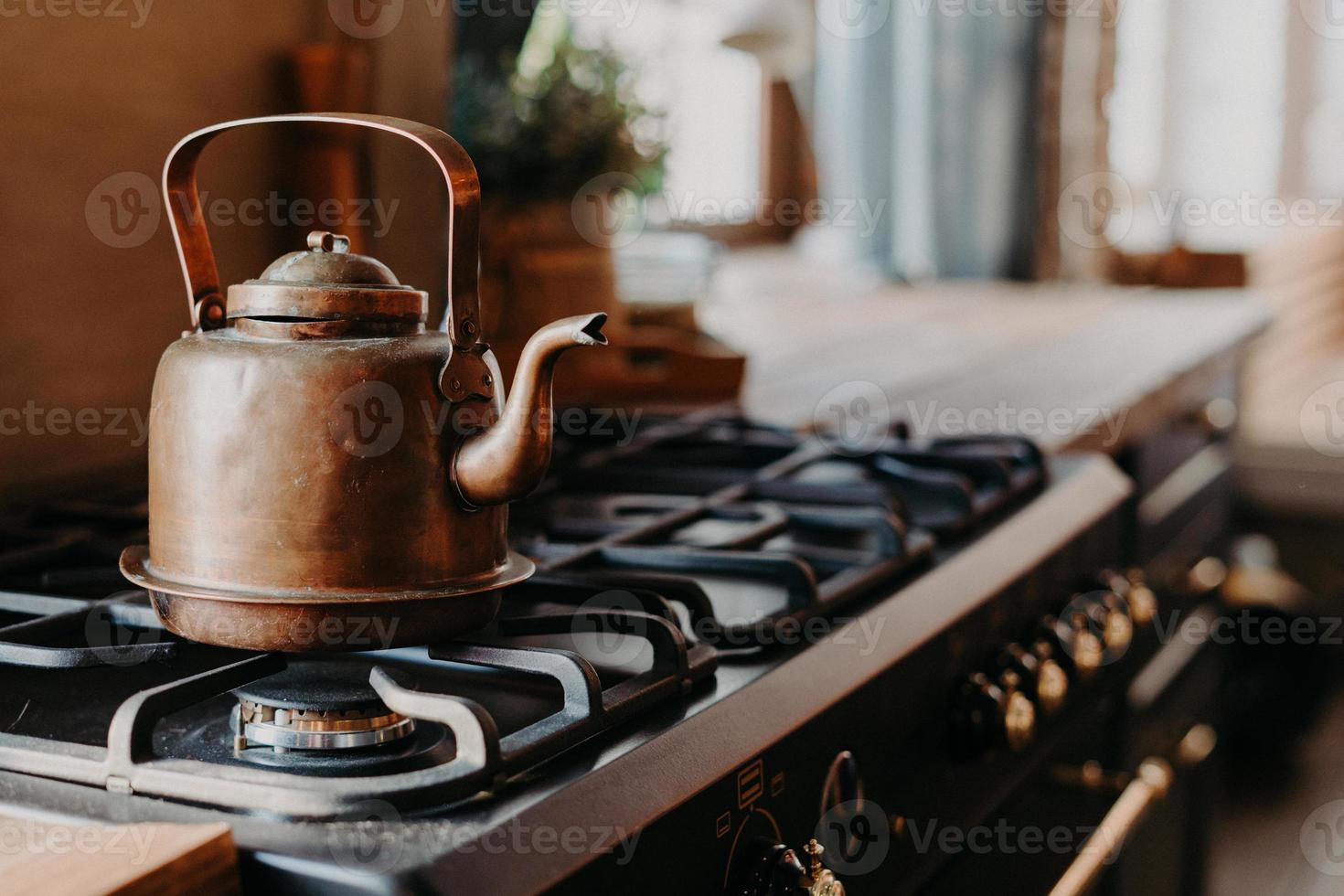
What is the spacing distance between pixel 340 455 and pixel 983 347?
5.65 ft

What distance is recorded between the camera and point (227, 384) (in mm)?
590

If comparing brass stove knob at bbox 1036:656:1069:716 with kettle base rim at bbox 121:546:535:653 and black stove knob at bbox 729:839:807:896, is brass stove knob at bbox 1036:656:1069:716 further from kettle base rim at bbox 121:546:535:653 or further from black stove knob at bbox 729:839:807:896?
kettle base rim at bbox 121:546:535:653

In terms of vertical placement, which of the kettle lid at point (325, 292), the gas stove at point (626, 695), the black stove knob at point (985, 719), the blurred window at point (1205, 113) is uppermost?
the blurred window at point (1205, 113)

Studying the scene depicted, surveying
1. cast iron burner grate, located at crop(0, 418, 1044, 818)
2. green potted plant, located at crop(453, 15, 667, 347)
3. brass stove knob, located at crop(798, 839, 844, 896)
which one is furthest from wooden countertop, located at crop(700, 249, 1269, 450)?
brass stove knob, located at crop(798, 839, 844, 896)

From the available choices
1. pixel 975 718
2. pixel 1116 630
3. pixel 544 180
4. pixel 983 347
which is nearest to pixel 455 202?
pixel 975 718

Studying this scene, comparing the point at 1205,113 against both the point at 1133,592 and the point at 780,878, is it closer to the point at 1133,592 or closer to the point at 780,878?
the point at 1133,592

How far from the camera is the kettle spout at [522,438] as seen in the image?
1.98 ft

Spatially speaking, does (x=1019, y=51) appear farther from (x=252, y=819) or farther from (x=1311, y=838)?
(x=252, y=819)

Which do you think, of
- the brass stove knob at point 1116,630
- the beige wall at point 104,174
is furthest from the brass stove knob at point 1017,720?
the beige wall at point 104,174

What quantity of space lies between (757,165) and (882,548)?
298 centimetres

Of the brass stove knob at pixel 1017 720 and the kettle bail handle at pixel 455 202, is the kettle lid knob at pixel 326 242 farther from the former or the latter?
the brass stove knob at pixel 1017 720

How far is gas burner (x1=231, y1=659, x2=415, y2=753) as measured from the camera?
22.5 inches

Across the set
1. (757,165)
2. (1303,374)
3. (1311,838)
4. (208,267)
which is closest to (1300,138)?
(1303,374)

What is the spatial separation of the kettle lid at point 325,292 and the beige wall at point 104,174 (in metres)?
0.50
